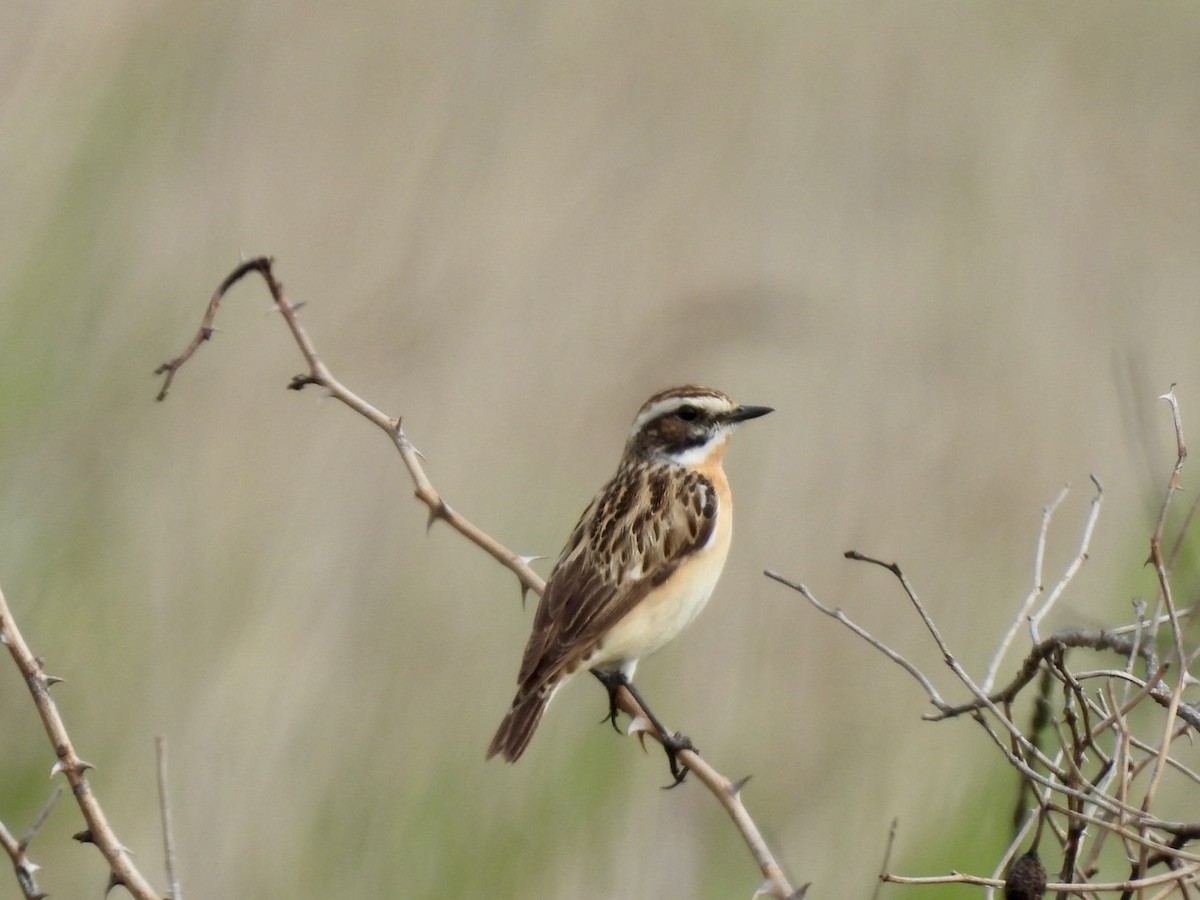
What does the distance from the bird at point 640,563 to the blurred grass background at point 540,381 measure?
0.17 metres

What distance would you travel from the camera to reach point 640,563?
4738mm

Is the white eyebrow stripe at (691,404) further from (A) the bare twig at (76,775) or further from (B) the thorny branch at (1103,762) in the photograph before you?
(A) the bare twig at (76,775)

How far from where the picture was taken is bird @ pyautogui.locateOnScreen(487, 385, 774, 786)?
173 inches

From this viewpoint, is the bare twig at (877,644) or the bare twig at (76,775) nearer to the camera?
the bare twig at (877,644)

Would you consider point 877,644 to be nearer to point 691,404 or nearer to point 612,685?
point 612,685

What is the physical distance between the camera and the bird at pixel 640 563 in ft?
14.5

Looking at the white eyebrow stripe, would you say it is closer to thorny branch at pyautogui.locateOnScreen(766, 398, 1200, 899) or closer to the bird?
the bird

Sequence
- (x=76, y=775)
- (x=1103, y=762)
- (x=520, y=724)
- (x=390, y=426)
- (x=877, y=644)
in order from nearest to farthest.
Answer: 1. (x=877, y=644)
2. (x=1103, y=762)
3. (x=76, y=775)
4. (x=390, y=426)
5. (x=520, y=724)

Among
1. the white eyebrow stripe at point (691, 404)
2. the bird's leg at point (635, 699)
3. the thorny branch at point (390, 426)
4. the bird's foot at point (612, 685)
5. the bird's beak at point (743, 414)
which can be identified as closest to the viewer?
the thorny branch at point (390, 426)

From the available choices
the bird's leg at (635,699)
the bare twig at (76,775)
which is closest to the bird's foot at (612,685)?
the bird's leg at (635,699)

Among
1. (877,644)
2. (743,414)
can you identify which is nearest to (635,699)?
(743,414)

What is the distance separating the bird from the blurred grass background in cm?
17

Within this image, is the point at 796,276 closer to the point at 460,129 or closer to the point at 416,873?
the point at 460,129

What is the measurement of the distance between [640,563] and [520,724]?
26.5 inches
